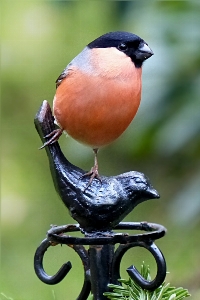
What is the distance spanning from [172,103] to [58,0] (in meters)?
0.59

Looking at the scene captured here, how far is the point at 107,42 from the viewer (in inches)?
64.7

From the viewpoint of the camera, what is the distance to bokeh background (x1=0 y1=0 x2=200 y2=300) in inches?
87.8

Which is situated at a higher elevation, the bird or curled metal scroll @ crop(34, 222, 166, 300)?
the bird

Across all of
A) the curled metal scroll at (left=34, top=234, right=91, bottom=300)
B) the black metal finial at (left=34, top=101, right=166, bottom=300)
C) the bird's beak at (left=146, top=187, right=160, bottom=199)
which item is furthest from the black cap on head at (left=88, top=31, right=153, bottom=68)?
the curled metal scroll at (left=34, top=234, right=91, bottom=300)

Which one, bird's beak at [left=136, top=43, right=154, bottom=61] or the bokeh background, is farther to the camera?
the bokeh background

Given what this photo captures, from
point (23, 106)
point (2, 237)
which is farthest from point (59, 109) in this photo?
point (23, 106)

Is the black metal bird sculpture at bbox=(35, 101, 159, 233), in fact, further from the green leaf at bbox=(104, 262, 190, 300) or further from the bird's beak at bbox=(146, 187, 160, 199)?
the green leaf at bbox=(104, 262, 190, 300)

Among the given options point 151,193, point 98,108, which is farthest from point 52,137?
point 151,193

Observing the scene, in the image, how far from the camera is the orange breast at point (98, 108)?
60.4 inches

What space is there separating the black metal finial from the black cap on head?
294mm

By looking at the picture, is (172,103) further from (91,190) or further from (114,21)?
(91,190)

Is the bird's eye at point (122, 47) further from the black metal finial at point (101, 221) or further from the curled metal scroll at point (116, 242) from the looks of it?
the curled metal scroll at point (116, 242)

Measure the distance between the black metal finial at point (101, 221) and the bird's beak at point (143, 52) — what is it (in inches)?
13.0

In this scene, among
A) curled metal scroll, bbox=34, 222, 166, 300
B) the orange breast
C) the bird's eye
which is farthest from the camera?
the bird's eye
